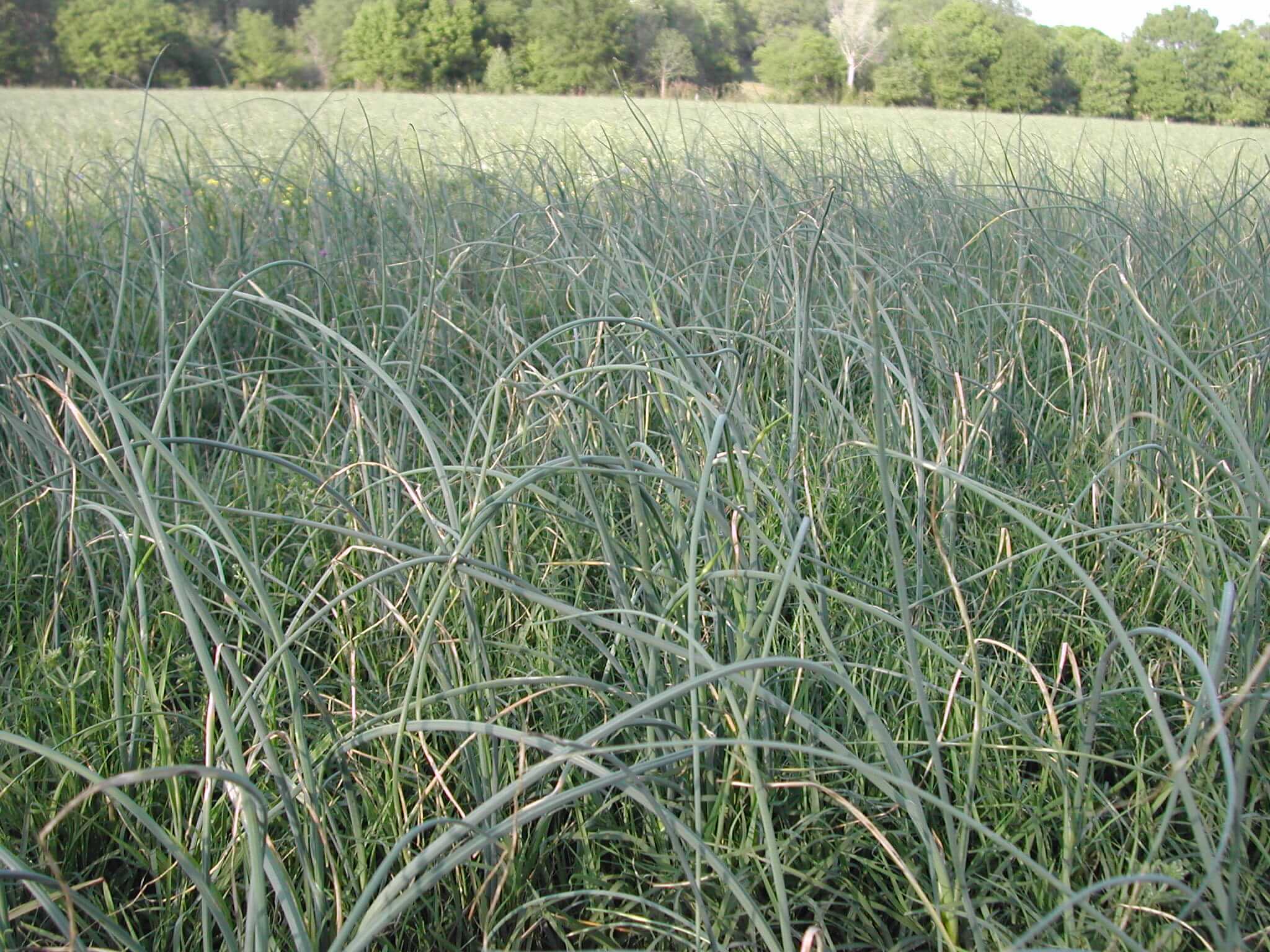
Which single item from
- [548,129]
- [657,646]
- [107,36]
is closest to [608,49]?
[548,129]

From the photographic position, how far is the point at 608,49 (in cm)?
1438

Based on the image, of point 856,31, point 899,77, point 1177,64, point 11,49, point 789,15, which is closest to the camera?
point 856,31

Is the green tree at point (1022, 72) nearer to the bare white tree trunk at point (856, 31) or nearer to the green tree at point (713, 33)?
the bare white tree trunk at point (856, 31)

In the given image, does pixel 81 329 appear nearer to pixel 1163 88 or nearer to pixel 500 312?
pixel 500 312

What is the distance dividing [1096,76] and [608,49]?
1048 centimetres

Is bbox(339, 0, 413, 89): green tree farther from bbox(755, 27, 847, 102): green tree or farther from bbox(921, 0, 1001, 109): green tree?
bbox(921, 0, 1001, 109): green tree

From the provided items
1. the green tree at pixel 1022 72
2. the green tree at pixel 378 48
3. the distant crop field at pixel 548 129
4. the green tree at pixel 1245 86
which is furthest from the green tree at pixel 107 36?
the green tree at pixel 1245 86

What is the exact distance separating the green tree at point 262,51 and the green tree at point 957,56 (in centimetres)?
1062

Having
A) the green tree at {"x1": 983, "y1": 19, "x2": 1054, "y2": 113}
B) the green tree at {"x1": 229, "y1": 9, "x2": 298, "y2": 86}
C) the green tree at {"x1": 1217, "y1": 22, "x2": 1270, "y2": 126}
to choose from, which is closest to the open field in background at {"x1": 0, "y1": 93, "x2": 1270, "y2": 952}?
the green tree at {"x1": 229, "y1": 9, "x2": 298, "y2": 86}

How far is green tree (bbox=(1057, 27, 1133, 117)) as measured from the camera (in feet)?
57.8

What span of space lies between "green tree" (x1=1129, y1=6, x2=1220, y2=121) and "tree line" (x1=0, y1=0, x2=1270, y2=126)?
0.07m

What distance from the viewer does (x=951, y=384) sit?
4.76ft

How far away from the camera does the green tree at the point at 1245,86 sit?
1670 cm

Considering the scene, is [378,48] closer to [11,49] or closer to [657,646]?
[11,49]
